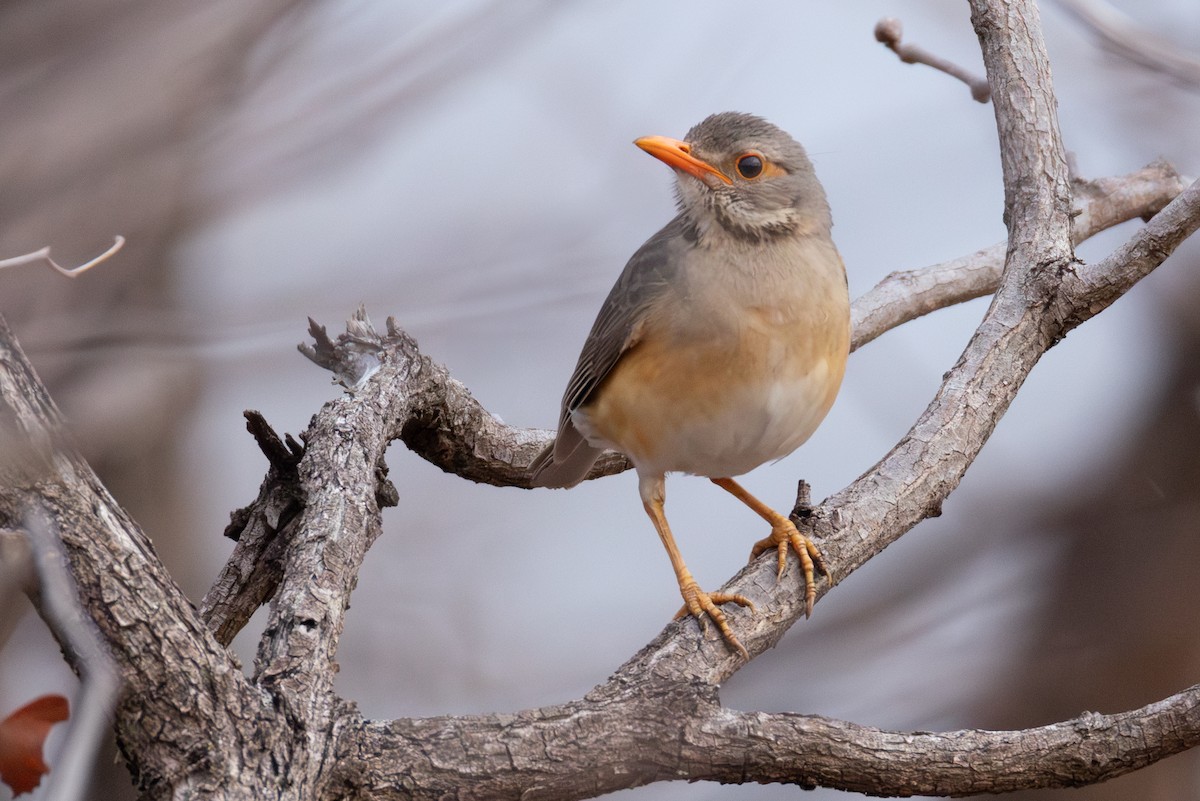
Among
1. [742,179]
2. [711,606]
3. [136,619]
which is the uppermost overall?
[742,179]

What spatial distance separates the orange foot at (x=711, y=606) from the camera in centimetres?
316

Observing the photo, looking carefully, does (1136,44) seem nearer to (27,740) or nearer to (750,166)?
(750,166)

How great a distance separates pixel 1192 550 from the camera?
6.53 metres

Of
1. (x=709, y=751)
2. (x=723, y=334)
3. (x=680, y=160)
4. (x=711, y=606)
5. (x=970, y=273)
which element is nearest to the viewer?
(x=709, y=751)

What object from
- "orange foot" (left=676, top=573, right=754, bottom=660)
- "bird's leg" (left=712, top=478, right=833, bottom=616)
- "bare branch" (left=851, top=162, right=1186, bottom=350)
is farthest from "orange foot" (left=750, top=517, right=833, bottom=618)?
"bare branch" (left=851, top=162, right=1186, bottom=350)

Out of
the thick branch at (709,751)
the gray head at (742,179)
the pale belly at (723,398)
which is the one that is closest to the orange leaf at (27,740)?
the thick branch at (709,751)

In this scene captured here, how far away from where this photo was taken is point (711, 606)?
125 inches

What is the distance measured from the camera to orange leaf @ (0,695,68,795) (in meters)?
2.11

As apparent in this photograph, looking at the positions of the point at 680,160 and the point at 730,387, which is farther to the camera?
the point at 680,160

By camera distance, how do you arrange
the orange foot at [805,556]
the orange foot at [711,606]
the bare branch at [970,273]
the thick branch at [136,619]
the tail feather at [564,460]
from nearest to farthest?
the thick branch at [136,619], the orange foot at [711,606], the orange foot at [805,556], the tail feather at [564,460], the bare branch at [970,273]

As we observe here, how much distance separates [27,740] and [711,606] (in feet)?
5.58

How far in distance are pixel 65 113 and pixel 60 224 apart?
41 cm

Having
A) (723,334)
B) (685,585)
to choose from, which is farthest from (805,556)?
(723,334)

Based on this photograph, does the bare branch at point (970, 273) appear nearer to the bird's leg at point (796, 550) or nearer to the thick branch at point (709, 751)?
the bird's leg at point (796, 550)
